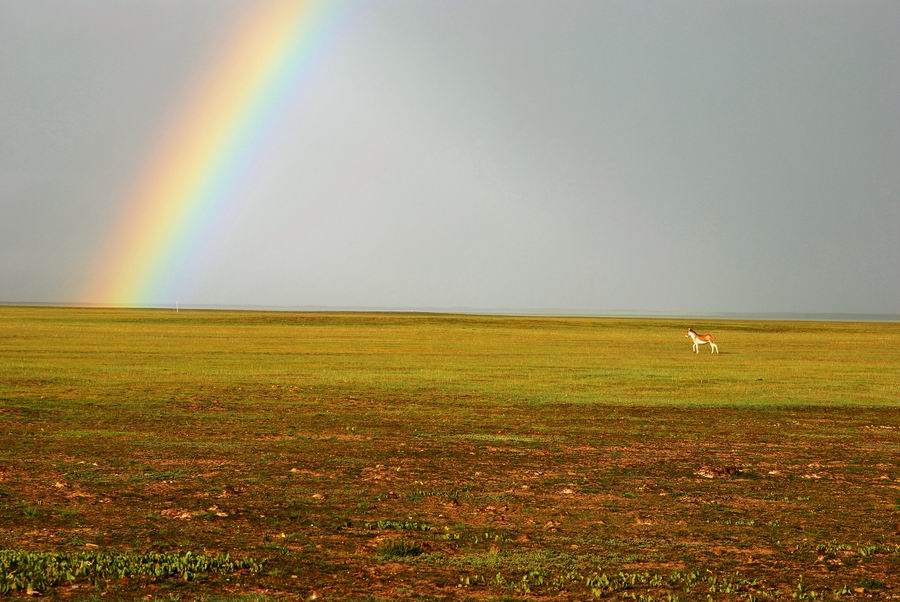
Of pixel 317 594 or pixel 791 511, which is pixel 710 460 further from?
pixel 317 594

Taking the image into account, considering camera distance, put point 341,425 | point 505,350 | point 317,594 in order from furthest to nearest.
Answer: point 505,350
point 341,425
point 317,594

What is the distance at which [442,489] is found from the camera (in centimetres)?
1598

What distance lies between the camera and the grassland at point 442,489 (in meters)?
10.5

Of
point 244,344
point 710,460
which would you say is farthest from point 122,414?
point 244,344

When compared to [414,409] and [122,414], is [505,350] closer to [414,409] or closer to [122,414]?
[414,409]

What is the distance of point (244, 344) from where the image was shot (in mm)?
63719

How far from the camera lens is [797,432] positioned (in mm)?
24672

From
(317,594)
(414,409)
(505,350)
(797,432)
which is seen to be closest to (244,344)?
(505,350)

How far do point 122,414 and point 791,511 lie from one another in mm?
19311

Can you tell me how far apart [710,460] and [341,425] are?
10381mm

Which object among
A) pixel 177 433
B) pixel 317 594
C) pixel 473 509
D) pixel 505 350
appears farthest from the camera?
pixel 505 350

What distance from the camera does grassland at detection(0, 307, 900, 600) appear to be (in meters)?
10.5

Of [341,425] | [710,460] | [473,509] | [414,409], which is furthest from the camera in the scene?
[414,409]

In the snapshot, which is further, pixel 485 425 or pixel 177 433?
pixel 485 425
